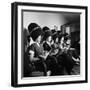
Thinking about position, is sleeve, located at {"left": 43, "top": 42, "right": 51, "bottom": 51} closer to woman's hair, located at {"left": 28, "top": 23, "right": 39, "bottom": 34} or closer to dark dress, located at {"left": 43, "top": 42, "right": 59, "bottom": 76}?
dark dress, located at {"left": 43, "top": 42, "right": 59, "bottom": 76}

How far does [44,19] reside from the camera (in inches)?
57.8

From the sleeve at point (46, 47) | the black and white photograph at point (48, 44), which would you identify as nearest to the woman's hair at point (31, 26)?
the black and white photograph at point (48, 44)

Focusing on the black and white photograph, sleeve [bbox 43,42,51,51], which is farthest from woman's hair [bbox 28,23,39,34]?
sleeve [bbox 43,42,51,51]

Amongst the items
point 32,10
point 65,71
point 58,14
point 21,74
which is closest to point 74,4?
point 58,14

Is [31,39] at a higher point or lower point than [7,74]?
higher

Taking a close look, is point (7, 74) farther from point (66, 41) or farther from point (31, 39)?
point (66, 41)

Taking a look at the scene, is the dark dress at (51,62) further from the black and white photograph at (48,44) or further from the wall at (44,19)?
the wall at (44,19)

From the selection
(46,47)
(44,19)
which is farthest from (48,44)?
(44,19)

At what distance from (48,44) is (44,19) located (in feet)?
0.43

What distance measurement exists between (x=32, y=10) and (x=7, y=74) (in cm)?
34

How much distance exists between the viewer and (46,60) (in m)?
1.47

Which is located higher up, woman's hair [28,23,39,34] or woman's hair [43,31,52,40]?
woman's hair [28,23,39,34]

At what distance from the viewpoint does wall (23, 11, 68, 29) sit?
4.69 ft

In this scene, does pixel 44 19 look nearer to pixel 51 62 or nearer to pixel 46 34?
pixel 46 34
